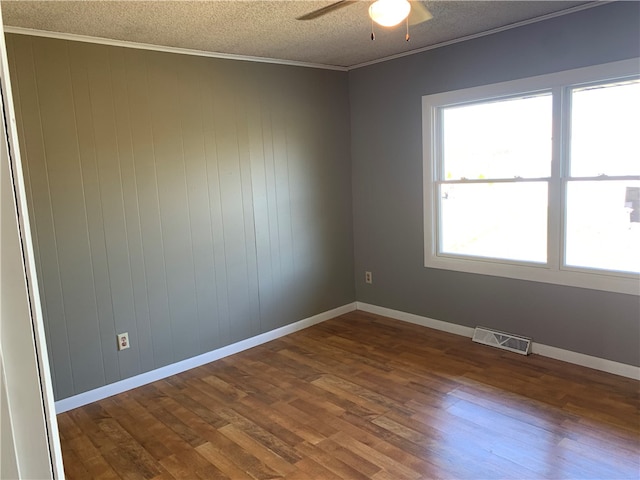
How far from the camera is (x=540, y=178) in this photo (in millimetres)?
3506

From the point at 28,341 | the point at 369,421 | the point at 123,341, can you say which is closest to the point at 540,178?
the point at 369,421

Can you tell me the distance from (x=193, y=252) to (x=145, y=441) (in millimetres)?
1427

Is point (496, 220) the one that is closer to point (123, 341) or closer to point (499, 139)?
point (499, 139)

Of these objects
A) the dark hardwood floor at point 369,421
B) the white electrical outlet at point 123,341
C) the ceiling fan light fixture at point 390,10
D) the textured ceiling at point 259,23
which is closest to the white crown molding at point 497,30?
the textured ceiling at point 259,23

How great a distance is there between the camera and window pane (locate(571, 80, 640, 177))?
307 cm

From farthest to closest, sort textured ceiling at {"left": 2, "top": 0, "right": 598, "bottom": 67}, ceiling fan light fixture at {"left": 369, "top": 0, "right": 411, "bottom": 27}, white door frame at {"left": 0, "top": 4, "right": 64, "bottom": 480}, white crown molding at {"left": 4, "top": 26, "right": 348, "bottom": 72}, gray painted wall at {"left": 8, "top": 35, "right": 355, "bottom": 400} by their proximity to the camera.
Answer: gray painted wall at {"left": 8, "top": 35, "right": 355, "bottom": 400}
white crown molding at {"left": 4, "top": 26, "right": 348, "bottom": 72}
textured ceiling at {"left": 2, "top": 0, "right": 598, "bottom": 67}
ceiling fan light fixture at {"left": 369, "top": 0, "right": 411, "bottom": 27}
white door frame at {"left": 0, "top": 4, "right": 64, "bottom": 480}

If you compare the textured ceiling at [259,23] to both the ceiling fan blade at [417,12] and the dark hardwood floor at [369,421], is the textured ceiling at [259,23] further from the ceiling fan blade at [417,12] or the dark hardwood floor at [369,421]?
the dark hardwood floor at [369,421]

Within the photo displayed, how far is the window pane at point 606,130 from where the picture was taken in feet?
10.1

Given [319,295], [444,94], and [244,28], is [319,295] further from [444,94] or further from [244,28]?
[244,28]

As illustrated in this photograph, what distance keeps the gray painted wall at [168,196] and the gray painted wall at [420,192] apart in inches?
15.2

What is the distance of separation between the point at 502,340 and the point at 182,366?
8.33 feet

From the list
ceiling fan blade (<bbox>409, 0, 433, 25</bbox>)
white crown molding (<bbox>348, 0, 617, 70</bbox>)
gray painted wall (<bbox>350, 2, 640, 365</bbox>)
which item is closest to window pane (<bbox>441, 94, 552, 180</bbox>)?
gray painted wall (<bbox>350, 2, 640, 365</bbox>)

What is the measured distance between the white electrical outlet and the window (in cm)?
258

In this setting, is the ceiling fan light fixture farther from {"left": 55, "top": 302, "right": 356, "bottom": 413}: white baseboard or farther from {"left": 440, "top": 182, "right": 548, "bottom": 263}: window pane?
{"left": 55, "top": 302, "right": 356, "bottom": 413}: white baseboard
